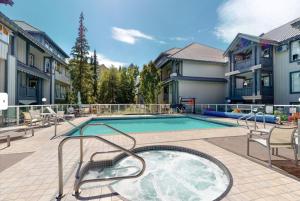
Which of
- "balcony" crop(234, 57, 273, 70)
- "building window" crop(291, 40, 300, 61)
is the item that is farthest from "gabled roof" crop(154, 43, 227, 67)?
"building window" crop(291, 40, 300, 61)

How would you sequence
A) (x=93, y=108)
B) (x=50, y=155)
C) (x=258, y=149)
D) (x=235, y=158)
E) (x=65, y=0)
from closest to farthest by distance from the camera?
1. (x=235, y=158)
2. (x=50, y=155)
3. (x=258, y=149)
4. (x=65, y=0)
5. (x=93, y=108)

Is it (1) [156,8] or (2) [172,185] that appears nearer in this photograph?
(2) [172,185]

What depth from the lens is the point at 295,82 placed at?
14.7 meters

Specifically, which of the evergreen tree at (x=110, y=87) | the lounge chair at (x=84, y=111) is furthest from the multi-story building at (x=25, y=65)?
the evergreen tree at (x=110, y=87)

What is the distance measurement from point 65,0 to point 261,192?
15.1 m

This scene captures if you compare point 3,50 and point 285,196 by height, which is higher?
point 3,50

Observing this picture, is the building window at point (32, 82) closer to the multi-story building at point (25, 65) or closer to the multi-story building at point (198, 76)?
the multi-story building at point (25, 65)

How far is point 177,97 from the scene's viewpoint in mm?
21375

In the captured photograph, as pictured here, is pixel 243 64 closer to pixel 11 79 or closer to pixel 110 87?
pixel 110 87

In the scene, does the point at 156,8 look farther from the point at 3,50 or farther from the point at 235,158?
the point at 235,158

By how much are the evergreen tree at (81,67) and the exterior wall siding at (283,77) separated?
2164 centimetres

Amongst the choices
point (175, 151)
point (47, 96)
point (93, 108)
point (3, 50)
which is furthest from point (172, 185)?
point (47, 96)

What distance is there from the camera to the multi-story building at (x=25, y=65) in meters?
11.5

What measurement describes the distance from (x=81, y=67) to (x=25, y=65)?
862cm
